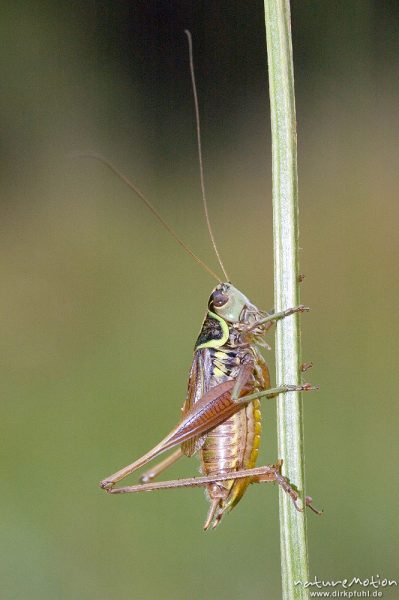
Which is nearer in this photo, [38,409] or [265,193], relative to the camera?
[38,409]

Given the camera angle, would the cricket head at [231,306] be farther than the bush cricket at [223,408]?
Yes

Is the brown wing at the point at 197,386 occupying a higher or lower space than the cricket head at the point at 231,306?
lower

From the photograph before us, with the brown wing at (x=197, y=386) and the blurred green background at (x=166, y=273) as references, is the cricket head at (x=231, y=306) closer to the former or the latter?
the brown wing at (x=197, y=386)

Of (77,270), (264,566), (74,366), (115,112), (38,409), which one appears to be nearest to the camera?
(264,566)

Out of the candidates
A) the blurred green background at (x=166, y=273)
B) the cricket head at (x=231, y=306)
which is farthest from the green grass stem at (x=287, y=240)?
the blurred green background at (x=166, y=273)

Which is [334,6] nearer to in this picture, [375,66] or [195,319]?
[375,66]

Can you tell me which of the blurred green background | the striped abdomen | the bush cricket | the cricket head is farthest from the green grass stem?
the blurred green background

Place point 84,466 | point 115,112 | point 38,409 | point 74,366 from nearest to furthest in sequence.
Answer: point 84,466 → point 38,409 → point 74,366 → point 115,112

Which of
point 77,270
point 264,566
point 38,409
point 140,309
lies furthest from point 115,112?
point 264,566
